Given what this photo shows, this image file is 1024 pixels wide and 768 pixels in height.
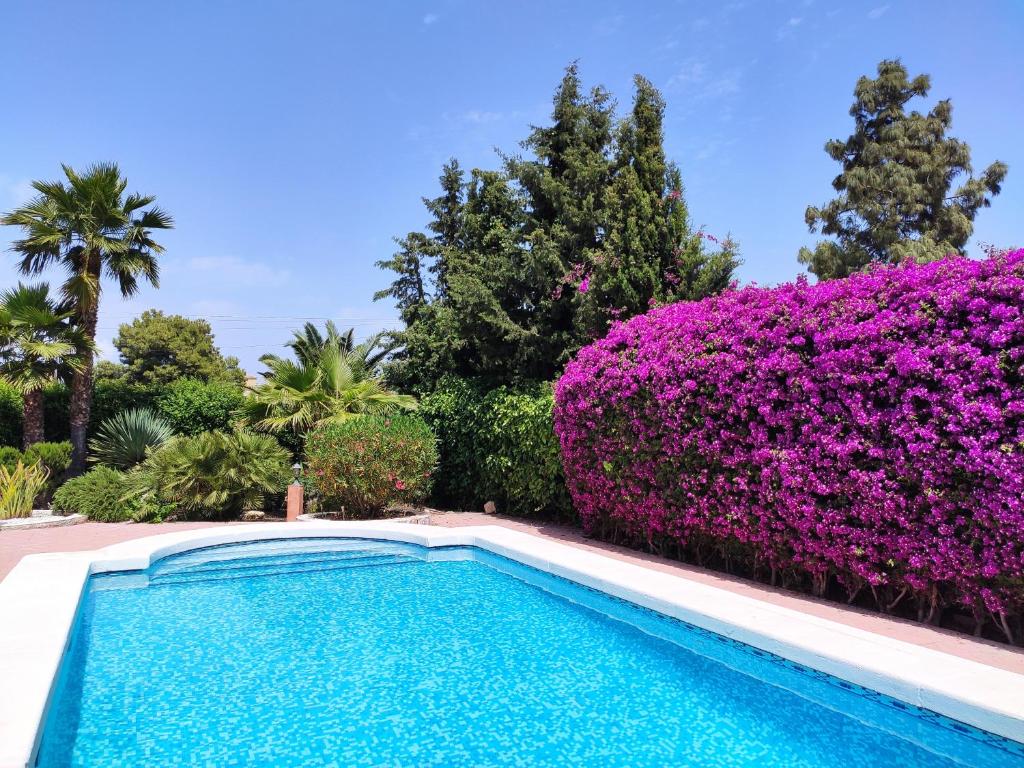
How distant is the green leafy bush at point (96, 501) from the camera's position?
1196 centimetres

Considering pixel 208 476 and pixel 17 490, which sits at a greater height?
pixel 208 476

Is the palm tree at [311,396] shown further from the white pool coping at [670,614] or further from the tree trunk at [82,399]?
the white pool coping at [670,614]

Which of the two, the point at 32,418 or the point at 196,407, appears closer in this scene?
the point at 32,418

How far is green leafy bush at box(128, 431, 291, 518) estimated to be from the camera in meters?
12.1

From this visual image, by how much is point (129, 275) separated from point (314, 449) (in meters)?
6.66

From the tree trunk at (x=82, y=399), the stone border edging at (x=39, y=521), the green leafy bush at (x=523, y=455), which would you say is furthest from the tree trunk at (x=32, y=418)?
the green leafy bush at (x=523, y=455)

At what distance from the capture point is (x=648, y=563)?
840cm

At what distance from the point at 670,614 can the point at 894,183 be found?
28641mm

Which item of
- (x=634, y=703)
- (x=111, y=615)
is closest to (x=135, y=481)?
(x=111, y=615)

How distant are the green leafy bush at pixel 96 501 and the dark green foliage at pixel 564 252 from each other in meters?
6.88

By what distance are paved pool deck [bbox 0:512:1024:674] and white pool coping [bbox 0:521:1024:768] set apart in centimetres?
35

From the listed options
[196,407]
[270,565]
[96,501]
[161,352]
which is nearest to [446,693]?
[270,565]

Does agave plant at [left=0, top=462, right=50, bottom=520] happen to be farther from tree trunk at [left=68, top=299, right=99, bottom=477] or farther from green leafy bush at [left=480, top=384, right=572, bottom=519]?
green leafy bush at [left=480, top=384, right=572, bottom=519]

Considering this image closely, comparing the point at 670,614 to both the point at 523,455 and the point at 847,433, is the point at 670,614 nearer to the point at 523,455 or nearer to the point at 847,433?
the point at 847,433
